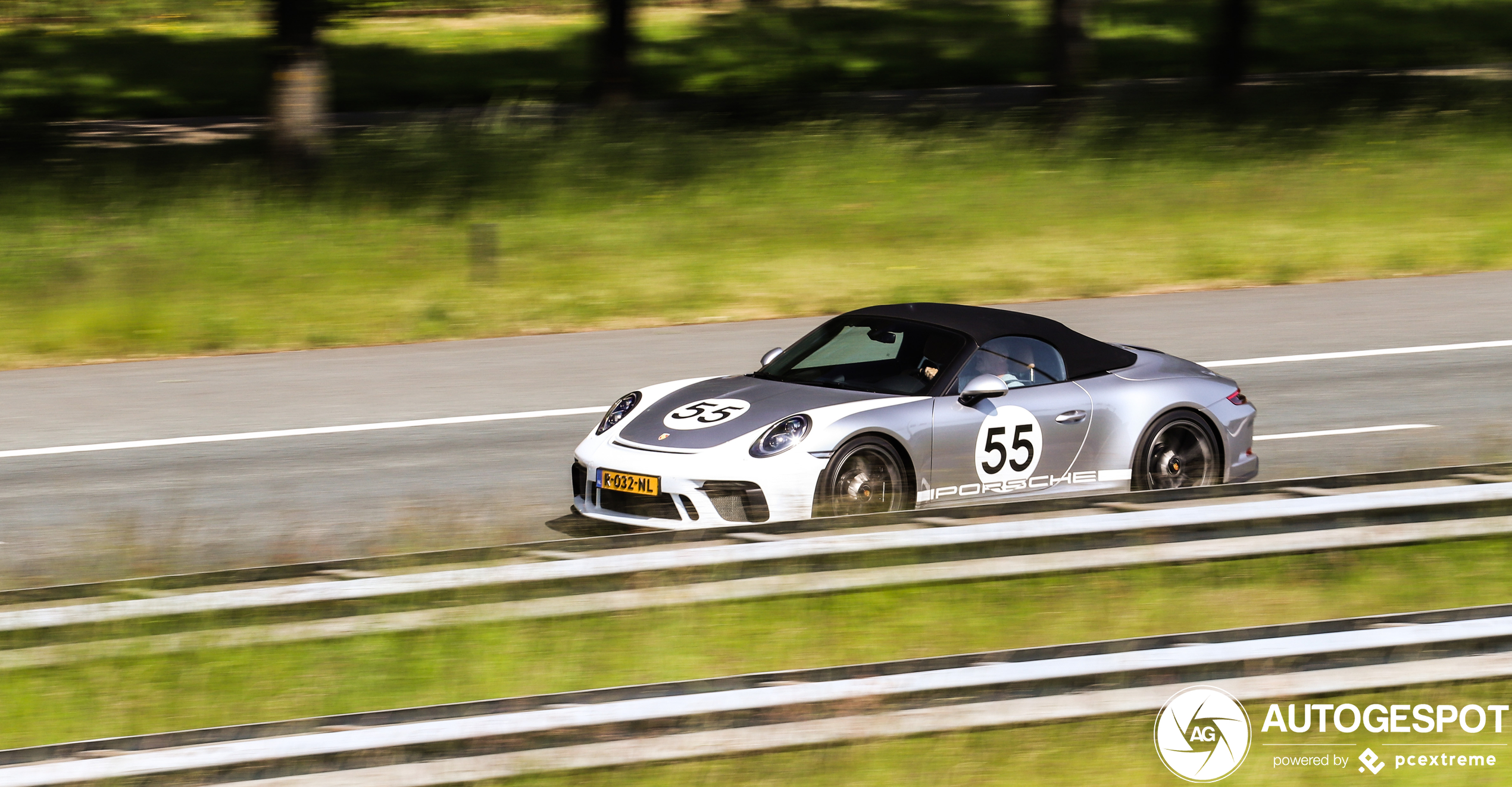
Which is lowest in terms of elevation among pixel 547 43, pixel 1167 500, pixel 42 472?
pixel 42 472

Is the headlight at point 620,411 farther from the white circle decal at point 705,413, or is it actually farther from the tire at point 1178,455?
the tire at point 1178,455

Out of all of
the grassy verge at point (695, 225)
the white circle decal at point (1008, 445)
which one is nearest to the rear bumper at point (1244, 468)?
the white circle decal at point (1008, 445)

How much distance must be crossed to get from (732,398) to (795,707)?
A: 3.48 metres

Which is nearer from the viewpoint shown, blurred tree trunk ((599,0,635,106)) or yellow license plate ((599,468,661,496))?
yellow license plate ((599,468,661,496))

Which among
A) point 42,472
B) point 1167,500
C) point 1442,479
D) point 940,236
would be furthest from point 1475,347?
point 42,472

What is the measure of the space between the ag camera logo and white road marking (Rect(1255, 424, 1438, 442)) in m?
5.93

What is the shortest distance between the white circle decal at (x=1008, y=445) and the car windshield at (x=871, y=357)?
0.40 metres

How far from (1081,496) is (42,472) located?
7.30 metres

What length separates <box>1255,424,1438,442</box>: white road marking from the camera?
1102 cm

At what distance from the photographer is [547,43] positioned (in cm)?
3650

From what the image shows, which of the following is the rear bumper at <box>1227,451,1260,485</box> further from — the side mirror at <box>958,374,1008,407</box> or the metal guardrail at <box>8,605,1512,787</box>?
the metal guardrail at <box>8,605,1512,787</box>

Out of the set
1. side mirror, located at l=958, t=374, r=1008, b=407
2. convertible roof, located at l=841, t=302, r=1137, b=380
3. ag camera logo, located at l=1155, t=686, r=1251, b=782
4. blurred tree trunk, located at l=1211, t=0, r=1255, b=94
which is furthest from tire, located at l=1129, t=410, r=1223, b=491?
blurred tree trunk, located at l=1211, t=0, r=1255, b=94

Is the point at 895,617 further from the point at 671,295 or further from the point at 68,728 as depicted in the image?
the point at 671,295
